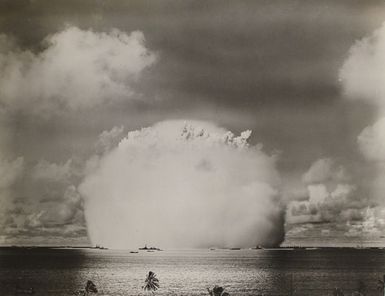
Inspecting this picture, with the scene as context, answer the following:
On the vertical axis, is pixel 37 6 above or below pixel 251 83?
above

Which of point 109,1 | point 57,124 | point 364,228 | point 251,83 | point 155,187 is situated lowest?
point 364,228

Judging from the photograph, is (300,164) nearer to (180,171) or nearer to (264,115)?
(264,115)

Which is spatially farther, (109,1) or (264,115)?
(264,115)

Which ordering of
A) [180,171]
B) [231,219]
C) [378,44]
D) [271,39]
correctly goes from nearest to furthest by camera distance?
1. [378,44]
2. [271,39]
3. [180,171]
4. [231,219]

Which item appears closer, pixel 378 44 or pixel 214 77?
pixel 378 44

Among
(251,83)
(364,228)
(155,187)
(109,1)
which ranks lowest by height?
(364,228)

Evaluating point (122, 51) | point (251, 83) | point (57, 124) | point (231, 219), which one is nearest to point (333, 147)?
point (251, 83)

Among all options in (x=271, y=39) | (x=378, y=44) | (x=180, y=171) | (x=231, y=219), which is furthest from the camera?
(x=231, y=219)

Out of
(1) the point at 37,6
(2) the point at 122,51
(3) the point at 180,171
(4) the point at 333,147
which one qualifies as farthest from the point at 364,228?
(1) the point at 37,6

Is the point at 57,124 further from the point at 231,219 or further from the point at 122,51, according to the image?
the point at 231,219

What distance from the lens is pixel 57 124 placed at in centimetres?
1415

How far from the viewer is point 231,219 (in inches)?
623

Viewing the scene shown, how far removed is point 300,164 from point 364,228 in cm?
217

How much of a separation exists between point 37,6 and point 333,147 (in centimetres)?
745
